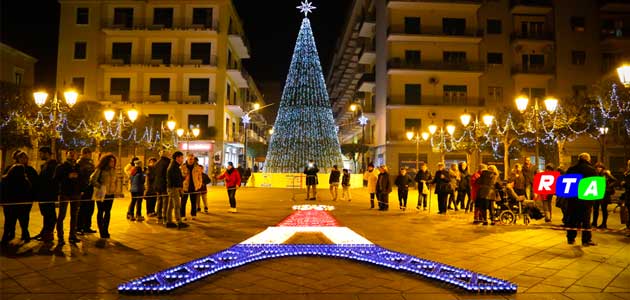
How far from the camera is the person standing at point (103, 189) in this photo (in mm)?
8727

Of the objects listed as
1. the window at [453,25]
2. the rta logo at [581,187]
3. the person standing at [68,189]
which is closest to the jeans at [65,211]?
the person standing at [68,189]

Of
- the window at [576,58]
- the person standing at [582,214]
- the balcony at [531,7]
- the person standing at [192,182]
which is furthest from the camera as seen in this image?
the window at [576,58]

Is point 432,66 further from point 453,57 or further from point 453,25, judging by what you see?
point 453,25

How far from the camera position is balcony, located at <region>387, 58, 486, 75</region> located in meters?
38.0

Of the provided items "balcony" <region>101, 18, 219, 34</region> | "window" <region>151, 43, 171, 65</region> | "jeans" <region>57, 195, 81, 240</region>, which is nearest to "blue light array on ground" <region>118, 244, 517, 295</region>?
"jeans" <region>57, 195, 81, 240</region>

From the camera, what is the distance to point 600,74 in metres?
39.1

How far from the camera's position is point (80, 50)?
127 ft

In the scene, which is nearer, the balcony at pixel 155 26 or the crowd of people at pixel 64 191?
the crowd of people at pixel 64 191

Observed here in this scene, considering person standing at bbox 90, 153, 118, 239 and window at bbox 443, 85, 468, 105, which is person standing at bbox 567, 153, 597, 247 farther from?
window at bbox 443, 85, 468, 105

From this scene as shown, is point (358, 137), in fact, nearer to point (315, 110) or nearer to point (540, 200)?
point (315, 110)

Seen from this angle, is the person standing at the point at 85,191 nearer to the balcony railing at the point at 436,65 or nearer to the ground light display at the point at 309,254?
the ground light display at the point at 309,254

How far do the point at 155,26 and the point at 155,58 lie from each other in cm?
270

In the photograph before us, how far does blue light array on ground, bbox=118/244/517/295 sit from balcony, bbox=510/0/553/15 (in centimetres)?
3841

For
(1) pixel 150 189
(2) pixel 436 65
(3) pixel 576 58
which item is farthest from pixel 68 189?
(3) pixel 576 58
